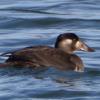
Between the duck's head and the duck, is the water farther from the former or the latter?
the duck's head

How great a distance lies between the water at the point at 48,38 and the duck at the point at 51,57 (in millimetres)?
152

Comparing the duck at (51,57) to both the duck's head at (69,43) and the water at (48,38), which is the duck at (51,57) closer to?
the duck's head at (69,43)

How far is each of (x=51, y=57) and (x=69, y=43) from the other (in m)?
0.67

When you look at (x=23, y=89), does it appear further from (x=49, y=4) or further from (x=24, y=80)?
(x=49, y=4)

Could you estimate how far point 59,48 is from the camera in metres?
14.5

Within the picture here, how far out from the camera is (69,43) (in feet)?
47.6

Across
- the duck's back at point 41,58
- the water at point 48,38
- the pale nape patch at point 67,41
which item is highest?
the pale nape patch at point 67,41

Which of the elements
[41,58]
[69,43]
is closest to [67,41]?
[69,43]

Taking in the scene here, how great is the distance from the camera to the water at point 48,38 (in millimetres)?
12609

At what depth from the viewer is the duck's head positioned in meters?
14.4

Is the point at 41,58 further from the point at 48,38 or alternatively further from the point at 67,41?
the point at 48,38

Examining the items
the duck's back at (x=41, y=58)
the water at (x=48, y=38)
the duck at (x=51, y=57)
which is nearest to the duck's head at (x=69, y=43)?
the duck at (x=51, y=57)

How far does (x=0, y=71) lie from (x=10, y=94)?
128 cm

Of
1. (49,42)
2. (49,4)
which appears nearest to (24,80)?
(49,42)
